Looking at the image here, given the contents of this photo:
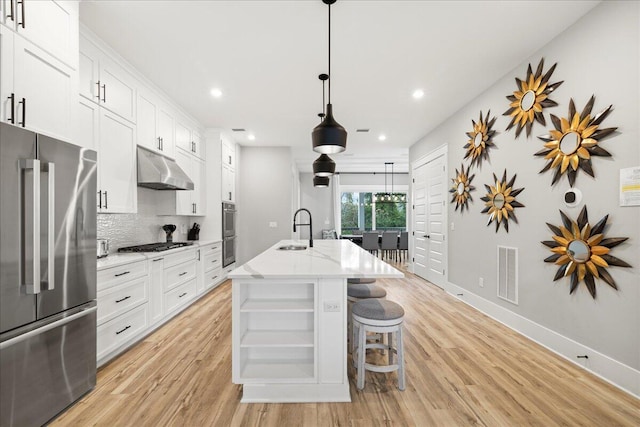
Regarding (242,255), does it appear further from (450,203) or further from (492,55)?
(492,55)

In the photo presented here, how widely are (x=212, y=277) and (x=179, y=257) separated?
1.25m

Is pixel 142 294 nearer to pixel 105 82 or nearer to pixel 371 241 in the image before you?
pixel 105 82

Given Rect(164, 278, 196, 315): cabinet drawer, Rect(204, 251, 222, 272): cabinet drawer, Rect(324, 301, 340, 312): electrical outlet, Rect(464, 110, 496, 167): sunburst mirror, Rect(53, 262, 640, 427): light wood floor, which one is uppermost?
Rect(464, 110, 496, 167): sunburst mirror

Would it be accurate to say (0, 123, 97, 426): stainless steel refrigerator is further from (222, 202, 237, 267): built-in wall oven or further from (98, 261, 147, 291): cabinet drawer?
(222, 202, 237, 267): built-in wall oven

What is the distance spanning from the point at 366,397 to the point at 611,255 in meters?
2.01

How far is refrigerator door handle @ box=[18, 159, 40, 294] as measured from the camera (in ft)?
5.20

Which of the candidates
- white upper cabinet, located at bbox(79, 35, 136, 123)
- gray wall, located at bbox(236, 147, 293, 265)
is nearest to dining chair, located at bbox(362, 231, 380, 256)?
gray wall, located at bbox(236, 147, 293, 265)

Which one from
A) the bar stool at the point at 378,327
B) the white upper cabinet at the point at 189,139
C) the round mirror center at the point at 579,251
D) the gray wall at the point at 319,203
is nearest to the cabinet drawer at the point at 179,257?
the white upper cabinet at the point at 189,139

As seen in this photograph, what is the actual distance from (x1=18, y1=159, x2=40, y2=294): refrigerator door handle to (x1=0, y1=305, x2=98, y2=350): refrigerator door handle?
8.8 inches

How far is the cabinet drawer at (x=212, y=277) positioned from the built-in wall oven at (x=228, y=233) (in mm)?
261

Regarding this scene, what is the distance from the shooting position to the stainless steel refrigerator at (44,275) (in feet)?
5.00

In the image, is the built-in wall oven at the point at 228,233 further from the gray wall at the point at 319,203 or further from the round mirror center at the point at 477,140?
the gray wall at the point at 319,203

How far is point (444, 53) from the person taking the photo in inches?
114

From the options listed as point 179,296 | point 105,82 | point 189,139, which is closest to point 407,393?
point 179,296
